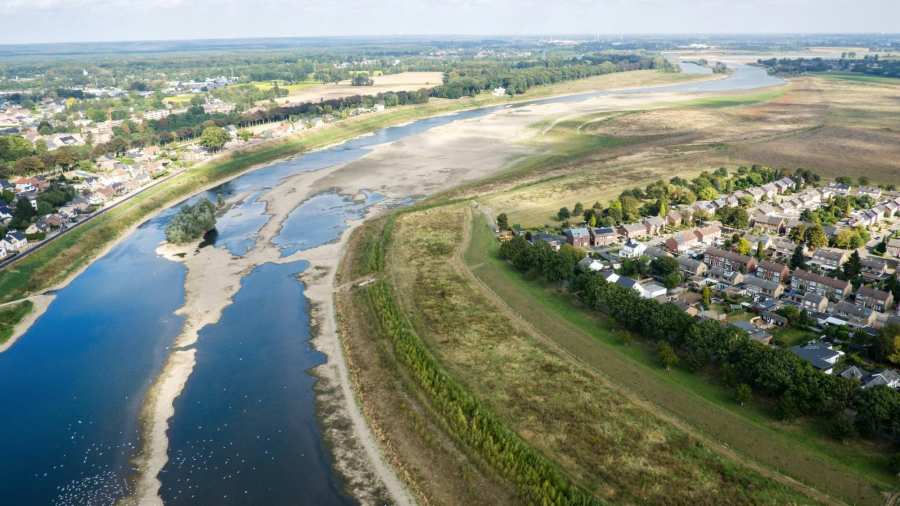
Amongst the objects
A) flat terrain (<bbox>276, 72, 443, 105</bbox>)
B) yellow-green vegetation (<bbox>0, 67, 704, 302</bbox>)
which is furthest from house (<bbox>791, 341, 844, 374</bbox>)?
flat terrain (<bbox>276, 72, 443, 105</bbox>)

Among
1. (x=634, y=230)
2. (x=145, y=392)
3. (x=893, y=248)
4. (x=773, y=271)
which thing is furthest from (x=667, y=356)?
(x=145, y=392)

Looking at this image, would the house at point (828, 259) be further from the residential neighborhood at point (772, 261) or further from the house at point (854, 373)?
the house at point (854, 373)

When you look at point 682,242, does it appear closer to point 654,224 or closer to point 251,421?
point 654,224

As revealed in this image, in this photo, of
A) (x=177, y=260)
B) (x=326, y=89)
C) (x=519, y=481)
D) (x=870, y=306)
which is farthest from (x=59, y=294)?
(x=326, y=89)

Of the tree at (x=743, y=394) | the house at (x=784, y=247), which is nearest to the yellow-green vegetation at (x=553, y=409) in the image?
the tree at (x=743, y=394)

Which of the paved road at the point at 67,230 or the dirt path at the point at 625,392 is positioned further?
the paved road at the point at 67,230
